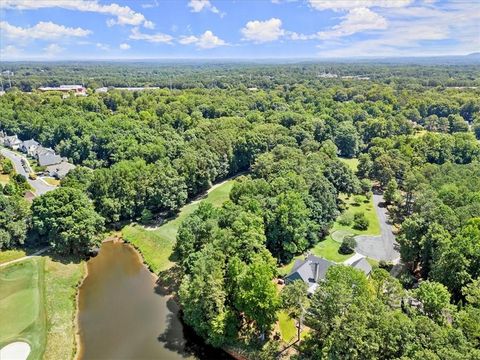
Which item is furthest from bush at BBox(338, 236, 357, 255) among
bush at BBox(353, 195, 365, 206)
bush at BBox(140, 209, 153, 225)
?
bush at BBox(140, 209, 153, 225)

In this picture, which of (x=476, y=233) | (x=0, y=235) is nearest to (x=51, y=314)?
(x=0, y=235)

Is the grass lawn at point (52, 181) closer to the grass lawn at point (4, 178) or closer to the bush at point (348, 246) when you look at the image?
the grass lawn at point (4, 178)

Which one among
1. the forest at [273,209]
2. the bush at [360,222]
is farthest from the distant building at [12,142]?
the bush at [360,222]

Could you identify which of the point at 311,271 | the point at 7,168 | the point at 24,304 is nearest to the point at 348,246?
the point at 311,271

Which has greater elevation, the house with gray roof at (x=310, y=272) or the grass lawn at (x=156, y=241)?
the house with gray roof at (x=310, y=272)

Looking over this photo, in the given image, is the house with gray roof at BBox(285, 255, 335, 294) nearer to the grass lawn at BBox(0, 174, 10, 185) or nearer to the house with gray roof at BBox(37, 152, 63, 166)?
the grass lawn at BBox(0, 174, 10, 185)

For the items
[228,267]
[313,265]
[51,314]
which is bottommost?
[51,314]

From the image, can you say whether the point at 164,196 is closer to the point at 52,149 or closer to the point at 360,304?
the point at 360,304
